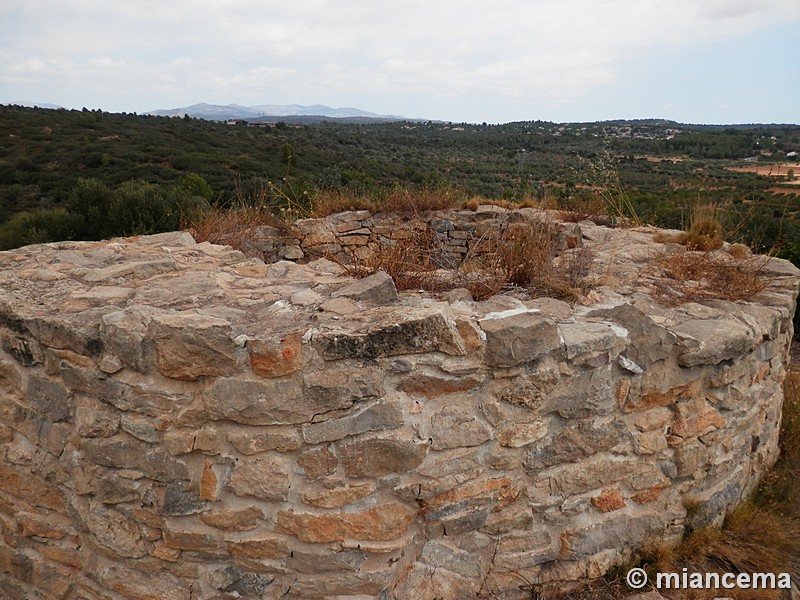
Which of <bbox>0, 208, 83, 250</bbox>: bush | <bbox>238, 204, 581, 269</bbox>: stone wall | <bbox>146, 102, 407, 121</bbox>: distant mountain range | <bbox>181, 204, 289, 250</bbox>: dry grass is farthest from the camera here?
<bbox>146, 102, 407, 121</bbox>: distant mountain range

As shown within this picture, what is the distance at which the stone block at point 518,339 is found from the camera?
2092mm

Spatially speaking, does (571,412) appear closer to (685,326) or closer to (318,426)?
(685,326)

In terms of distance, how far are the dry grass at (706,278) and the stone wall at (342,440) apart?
1.64 feet

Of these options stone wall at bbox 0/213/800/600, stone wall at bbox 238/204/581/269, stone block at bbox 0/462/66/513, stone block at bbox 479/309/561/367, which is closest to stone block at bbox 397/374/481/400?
stone wall at bbox 0/213/800/600

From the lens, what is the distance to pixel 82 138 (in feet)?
68.1

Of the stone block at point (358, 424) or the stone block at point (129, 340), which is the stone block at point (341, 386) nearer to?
the stone block at point (358, 424)

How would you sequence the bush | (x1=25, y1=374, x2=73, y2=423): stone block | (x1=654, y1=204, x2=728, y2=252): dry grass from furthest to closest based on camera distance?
the bush, (x1=654, y1=204, x2=728, y2=252): dry grass, (x1=25, y1=374, x2=73, y2=423): stone block

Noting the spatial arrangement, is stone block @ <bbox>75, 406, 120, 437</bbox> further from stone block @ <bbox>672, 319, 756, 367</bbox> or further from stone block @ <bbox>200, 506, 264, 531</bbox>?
stone block @ <bbox>672, 319, 756, 367</bbox>

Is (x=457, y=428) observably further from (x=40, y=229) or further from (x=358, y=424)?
(x=40, y=229)

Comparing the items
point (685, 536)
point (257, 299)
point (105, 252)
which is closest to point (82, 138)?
point (105, 252)

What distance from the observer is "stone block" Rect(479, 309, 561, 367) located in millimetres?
2092

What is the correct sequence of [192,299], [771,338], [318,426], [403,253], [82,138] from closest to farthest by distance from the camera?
[318,426]
[192,299]
[771,338]
[403,253]
[82,138]

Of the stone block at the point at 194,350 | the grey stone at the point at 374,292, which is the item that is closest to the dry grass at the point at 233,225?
the grey stone at the point at 374,292

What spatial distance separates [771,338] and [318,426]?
234 cm
